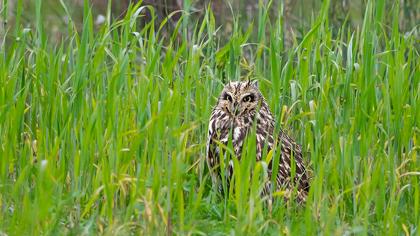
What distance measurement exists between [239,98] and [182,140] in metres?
0.86

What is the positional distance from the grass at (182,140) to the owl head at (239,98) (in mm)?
118

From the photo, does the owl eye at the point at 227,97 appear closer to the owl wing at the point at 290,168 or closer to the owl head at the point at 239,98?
the owl head at the point at 239,98

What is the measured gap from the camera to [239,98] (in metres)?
6.13

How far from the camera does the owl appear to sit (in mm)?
5988

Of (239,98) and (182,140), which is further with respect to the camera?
(239,98)

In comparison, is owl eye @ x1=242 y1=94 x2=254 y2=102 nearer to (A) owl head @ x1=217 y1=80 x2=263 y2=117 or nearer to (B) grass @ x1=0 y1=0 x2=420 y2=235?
(A) owl head @ x1=217 y1=80 x2=263 y2=117

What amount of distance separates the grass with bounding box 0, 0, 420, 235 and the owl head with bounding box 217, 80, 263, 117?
0.12 metres

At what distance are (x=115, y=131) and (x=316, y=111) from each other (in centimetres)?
107

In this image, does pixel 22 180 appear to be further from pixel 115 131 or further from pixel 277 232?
pixel 277 232

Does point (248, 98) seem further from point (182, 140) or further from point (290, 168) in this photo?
point (182, 140)

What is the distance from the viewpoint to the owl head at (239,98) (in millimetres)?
6121

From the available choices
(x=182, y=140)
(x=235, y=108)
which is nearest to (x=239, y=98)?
(x=235, y=108)

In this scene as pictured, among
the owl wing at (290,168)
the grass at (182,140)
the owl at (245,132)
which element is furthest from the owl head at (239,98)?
the owl wing at (290,168)

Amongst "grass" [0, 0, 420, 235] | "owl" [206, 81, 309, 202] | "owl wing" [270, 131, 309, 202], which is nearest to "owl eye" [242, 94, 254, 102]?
"owl" [206, 81, 309, 202]
